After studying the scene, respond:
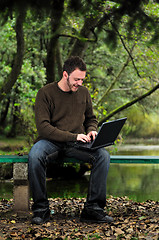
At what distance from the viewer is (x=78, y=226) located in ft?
13.8

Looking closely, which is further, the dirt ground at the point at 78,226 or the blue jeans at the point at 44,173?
the blue jeans at the point at 44,173

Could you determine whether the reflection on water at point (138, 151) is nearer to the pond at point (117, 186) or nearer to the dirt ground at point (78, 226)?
the pond at point (117, 186)

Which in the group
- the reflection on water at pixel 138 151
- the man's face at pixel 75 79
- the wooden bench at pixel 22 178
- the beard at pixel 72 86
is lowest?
the reflection on water at pixel 138 151

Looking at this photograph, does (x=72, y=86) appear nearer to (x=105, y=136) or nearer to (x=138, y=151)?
(x=105, y=136)

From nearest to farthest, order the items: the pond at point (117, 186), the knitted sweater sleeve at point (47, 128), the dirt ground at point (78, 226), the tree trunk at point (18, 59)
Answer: the dirt ground at point (78, 226), the knitted sweater sleeve at point (47, 128), the tree trunk at point (18, 59), the pond at point (117, 186)

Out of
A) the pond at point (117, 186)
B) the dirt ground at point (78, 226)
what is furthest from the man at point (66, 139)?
the pond at point (117, 186)

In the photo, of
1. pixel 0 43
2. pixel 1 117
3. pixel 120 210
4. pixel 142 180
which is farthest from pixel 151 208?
pixel 1 117

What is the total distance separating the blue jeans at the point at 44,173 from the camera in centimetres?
419

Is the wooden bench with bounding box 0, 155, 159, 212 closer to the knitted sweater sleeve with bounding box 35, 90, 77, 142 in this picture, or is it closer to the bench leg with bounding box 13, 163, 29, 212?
the bench leg with bounding box 13, 163, 29, 212

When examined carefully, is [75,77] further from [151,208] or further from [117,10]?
[151,208]

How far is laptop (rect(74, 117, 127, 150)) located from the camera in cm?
405

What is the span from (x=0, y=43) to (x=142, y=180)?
24.3 feet

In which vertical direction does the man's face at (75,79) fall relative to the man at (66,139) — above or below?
above

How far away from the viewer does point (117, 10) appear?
10.7 feet
